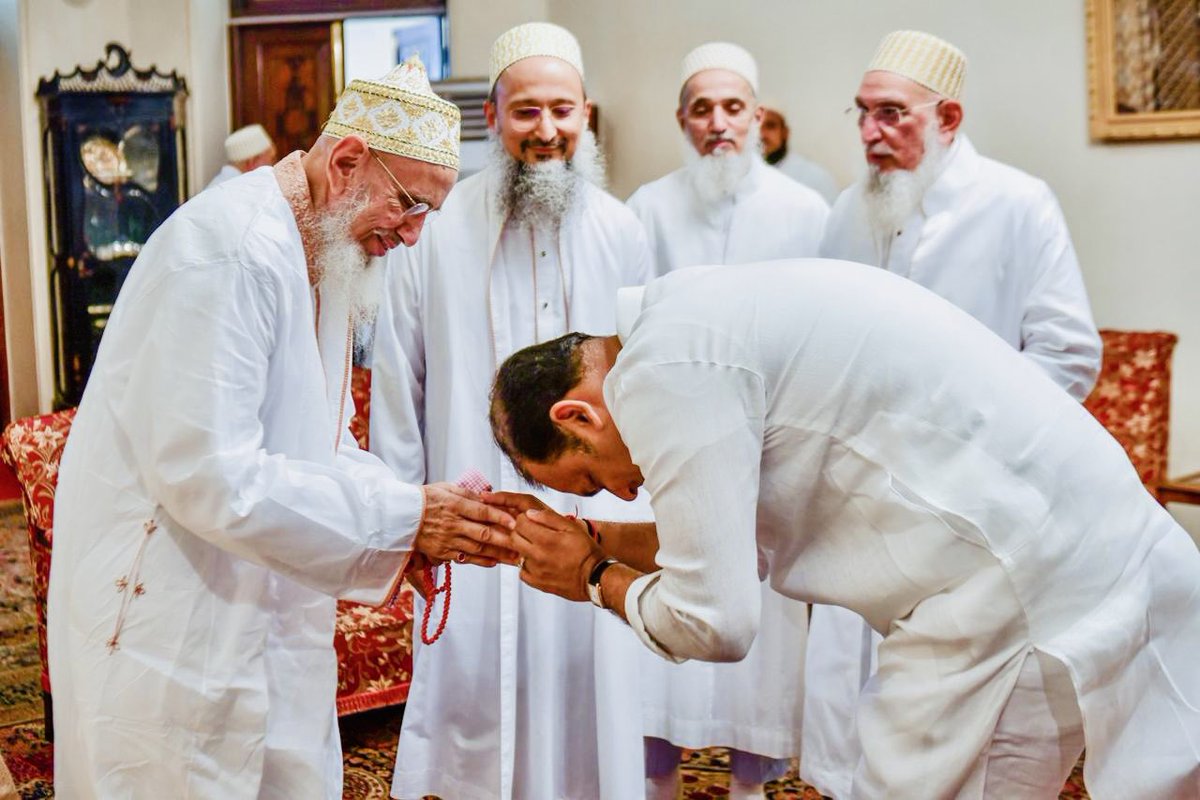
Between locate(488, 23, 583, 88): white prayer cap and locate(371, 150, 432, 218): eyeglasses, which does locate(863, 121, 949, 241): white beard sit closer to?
locate(488, 23, 583, 88): white prayer cap

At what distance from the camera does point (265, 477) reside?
2029 mm

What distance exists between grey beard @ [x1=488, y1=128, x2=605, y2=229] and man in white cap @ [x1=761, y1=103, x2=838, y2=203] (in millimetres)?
3365

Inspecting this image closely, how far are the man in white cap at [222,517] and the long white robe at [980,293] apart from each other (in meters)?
1.64

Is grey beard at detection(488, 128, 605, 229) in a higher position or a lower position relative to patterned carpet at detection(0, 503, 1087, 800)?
higher

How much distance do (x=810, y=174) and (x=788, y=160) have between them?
15 centimetres

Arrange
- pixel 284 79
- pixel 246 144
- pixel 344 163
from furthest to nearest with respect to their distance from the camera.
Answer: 1. pixel 284 79
2. pixel 246 144
3. pixel 344 163

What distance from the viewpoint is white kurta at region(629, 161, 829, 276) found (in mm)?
4023

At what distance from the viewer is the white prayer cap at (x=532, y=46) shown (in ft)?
11.8

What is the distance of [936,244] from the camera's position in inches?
145

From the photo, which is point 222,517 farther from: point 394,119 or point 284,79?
point 284,79

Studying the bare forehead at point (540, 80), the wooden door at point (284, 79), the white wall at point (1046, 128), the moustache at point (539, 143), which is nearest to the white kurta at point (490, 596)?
the moustache at point (539, 143)

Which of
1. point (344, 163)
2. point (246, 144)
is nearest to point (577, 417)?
point (344, 163)

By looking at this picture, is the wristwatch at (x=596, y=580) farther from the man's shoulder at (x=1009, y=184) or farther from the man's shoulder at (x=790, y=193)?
the man's shoulder at (x=790, y=193)

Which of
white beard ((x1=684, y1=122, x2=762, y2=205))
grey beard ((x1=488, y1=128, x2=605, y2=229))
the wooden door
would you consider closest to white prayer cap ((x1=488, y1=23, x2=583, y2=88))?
grey beard ((x1=488, y1=128, x2=605, y2=229))
